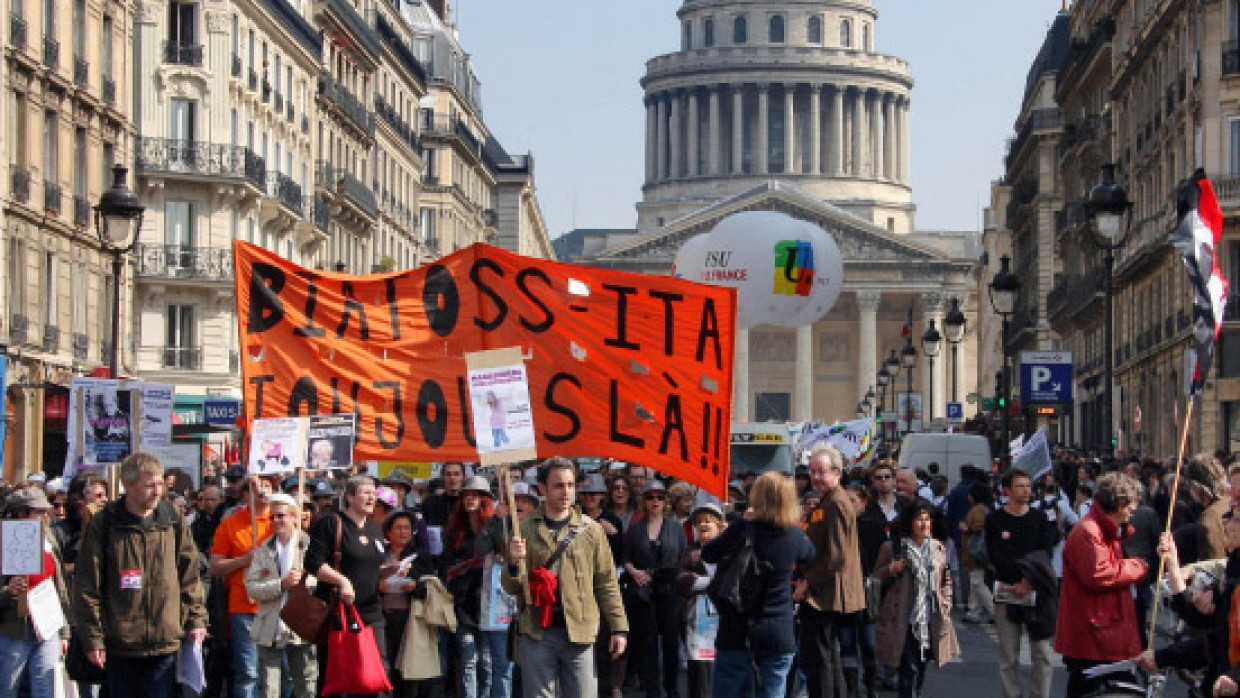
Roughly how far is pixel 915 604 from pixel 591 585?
3625mm

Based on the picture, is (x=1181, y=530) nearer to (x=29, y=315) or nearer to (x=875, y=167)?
(x=29, y=315)

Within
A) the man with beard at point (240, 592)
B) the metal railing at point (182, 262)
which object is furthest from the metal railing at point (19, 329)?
the man with beard at point (240, 592)

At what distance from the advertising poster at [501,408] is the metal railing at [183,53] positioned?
35859 mm

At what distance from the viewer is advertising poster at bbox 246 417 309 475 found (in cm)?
1238

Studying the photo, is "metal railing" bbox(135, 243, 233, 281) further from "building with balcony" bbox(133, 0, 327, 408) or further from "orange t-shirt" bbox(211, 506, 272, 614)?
"orange t-shirt" bbox(211, 506, 272, 614)

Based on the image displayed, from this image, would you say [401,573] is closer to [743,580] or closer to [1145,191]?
[743,580]

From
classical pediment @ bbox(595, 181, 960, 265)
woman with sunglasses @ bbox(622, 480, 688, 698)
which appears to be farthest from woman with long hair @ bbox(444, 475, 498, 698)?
classical pediment @ bbox(595, 181, 960, 265)

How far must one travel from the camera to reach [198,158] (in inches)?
1868

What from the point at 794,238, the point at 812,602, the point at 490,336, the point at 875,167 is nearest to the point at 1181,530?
the point at 812,602

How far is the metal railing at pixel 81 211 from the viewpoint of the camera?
38.4 metres

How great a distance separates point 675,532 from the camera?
52.5ft

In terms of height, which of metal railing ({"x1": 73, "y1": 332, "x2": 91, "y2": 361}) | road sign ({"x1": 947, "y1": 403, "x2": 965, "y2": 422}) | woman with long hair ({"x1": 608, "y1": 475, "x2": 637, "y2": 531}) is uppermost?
metal railing ({"x1": 73, "y1": 332, "x2": 91, "y2": 361})

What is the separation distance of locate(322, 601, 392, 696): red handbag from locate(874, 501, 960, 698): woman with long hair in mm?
3719

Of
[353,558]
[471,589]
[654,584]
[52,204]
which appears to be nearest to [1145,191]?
[52,204]
